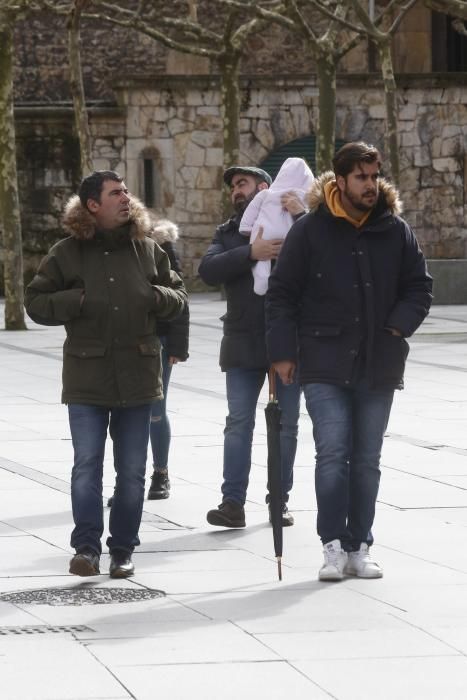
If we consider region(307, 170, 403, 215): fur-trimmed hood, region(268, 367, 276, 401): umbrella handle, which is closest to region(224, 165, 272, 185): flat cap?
region(268, 367, 276, 401): umbrella handle

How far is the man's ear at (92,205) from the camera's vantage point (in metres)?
7.60

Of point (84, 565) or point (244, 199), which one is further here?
point (244, 199)

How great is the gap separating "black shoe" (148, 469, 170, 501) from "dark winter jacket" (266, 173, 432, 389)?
2.29 meters

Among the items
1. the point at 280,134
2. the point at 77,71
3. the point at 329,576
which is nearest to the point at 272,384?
the point at 329,576

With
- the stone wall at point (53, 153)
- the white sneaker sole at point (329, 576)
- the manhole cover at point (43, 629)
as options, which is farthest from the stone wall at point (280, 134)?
the manhole cover at point (43, 629)

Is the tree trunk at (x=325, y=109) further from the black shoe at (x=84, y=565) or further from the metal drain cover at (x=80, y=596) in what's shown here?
the metal drain cover at (x=80, y=596)

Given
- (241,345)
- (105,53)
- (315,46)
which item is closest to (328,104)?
(315,46)

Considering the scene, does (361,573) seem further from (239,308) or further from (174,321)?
(174,321)

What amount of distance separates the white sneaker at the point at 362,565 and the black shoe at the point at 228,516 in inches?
47.8

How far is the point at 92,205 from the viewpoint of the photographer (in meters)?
7.60

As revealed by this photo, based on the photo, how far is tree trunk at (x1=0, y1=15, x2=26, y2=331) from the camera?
76.2 ft

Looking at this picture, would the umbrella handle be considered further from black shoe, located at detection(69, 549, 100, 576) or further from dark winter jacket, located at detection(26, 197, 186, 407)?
black shoe, located at detection(69, 549, 100, 576)

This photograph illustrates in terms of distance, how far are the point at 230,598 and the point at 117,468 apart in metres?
1.00

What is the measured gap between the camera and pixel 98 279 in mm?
7566
